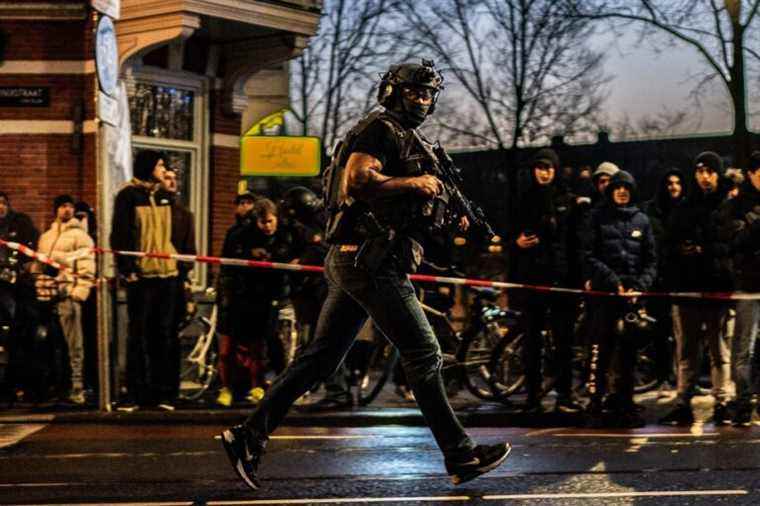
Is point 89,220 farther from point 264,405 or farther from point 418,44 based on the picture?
point 418,44

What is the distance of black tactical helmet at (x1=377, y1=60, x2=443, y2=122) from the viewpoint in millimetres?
6996

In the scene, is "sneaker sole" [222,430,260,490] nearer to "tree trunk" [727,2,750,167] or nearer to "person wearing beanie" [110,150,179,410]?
"person wearing beanie" [110,150,179,410]

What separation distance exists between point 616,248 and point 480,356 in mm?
1976

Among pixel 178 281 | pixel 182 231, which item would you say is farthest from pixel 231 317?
pixel 182 231

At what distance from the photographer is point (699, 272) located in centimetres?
1131

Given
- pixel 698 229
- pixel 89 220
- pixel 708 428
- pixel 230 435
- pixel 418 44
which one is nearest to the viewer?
pixel 230 435

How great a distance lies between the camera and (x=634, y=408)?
1140 centimetres

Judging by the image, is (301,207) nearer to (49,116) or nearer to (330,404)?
(330,404)

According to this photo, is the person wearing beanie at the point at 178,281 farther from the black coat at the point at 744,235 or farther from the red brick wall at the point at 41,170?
the black coat at the point at 744,235

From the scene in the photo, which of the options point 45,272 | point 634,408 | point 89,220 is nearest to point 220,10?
point 89,220

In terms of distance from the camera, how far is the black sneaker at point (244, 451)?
7016 mm

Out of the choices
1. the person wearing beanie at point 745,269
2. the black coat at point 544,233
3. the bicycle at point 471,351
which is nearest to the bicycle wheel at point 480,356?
the bicycle at point 471,351

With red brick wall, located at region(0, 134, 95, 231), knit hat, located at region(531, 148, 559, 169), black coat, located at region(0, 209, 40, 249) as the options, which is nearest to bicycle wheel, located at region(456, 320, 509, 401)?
knit hat, located at region(531, 148, 559, 169)

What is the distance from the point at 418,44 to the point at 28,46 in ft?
53.6
